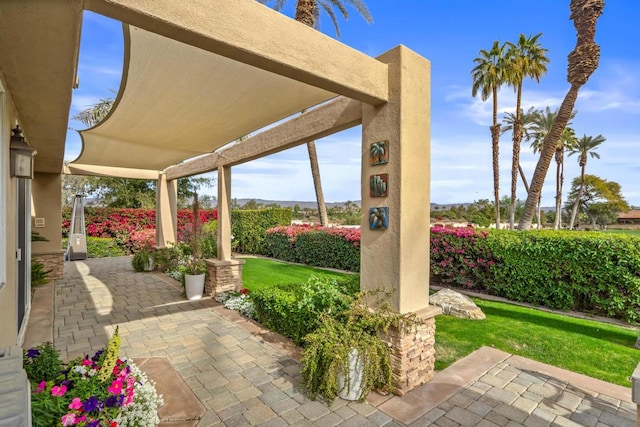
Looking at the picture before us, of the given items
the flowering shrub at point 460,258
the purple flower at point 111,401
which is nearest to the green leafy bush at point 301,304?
the purple flower at point 111,401

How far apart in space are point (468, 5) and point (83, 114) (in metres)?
22.0

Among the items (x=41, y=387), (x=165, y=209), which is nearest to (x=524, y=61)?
(x=165, y=209)

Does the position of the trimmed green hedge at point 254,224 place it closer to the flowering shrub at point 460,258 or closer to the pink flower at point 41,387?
the flowering shrub at point 460,258

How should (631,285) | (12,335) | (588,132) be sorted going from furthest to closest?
(588,132) < (631,285) < (12,335)

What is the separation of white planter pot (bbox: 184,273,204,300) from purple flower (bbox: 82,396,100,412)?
6.28m

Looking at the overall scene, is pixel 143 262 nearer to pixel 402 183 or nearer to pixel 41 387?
pixel 41 387

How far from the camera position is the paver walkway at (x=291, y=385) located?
3826 millimetres

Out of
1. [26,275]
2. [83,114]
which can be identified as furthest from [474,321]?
[83,114]

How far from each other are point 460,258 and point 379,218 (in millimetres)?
6359

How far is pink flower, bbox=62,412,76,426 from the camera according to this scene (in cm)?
259

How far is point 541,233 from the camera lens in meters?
8.66

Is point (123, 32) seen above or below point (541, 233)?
above

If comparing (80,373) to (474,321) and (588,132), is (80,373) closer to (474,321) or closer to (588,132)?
(474,321)

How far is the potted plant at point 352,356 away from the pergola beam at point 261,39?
2918 mm
